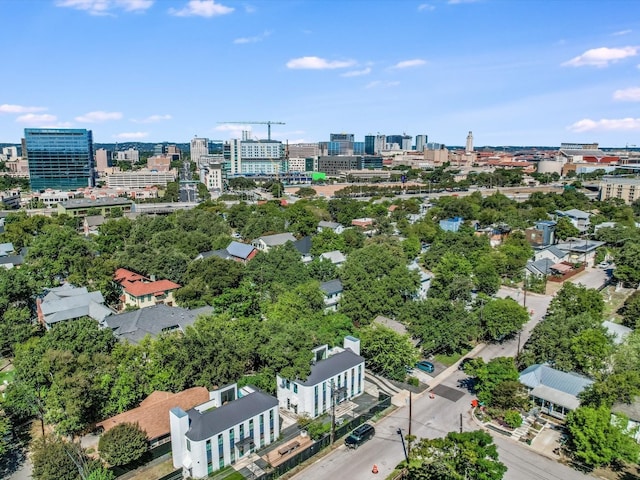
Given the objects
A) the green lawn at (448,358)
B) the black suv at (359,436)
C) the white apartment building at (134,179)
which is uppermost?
the white apartment building at (134,179)

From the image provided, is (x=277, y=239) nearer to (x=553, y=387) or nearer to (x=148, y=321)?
(x=148, y=321)

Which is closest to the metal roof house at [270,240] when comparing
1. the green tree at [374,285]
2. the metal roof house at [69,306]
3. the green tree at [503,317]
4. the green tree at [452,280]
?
the green tree at [374,285]

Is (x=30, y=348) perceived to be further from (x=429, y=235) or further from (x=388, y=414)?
(x=429, y=235)

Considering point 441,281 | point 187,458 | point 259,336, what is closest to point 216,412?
point 187,458

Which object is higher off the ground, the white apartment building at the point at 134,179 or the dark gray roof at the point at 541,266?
the white apartment building at the point at 134,179

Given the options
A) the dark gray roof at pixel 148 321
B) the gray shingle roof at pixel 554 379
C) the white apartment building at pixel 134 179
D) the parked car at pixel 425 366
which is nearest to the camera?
the gray shingle roof at pixel 554 379

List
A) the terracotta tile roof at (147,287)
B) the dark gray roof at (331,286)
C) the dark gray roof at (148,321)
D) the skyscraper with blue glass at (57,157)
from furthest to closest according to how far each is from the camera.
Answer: the skyscraper with blue glass at (57,157) → the terracotta tile roof at (147,287) → the dark gray roof at (331,286) → the dark gray roof at (148,321)

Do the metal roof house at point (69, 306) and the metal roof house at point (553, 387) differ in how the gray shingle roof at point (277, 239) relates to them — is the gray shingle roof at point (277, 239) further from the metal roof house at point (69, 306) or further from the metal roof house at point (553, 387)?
the metal roof house at point (553, 387)
